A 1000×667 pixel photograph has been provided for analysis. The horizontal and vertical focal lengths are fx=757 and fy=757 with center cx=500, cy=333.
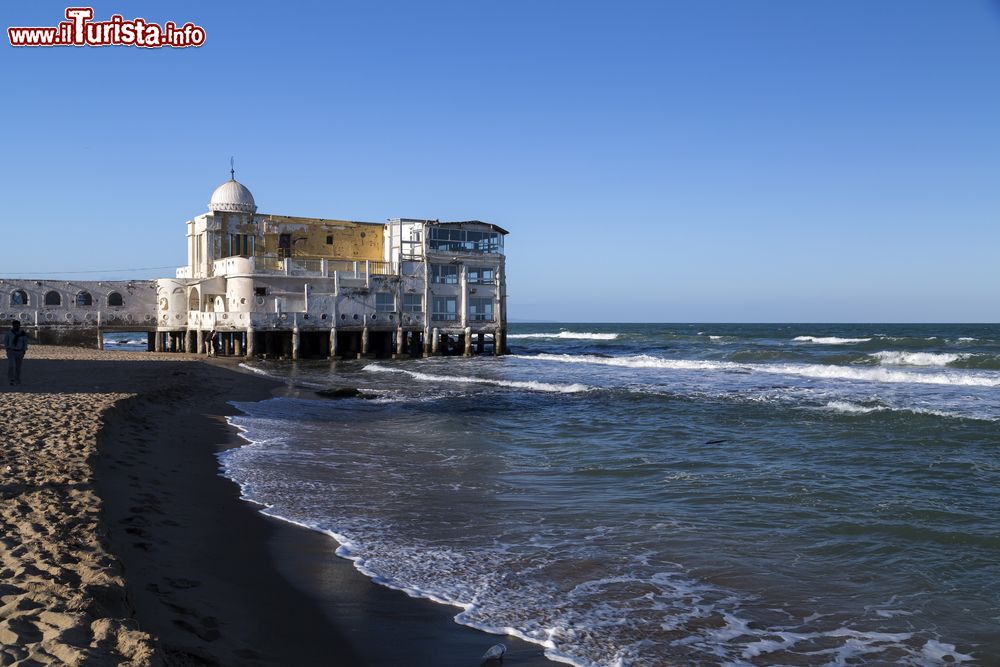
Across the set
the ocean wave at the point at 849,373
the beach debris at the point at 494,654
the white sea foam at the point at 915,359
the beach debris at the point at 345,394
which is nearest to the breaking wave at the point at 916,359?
the white sea foam at the point at 915,359

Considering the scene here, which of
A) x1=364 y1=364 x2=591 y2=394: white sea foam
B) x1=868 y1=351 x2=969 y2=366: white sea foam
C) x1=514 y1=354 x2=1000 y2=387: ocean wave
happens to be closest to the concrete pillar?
x1=364 y1=364 x2=591 y2=394: white sea foam

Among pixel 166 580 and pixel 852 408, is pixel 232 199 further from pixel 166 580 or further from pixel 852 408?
pixel 166 580

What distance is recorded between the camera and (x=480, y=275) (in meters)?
46.0

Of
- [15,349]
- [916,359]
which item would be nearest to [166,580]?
[15,349]

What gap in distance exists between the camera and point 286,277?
4203 centimetres

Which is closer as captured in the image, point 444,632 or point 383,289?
point 444,632

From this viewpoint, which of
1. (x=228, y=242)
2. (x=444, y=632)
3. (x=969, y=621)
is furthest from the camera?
(x=228, y=242)

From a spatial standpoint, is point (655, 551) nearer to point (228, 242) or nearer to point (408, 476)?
point (408, 476)

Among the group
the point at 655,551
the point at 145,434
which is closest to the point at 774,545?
the point at 655,551

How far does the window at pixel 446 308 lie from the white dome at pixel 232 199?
1265cm

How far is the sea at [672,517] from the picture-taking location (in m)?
5.80

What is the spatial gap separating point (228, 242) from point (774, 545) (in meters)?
42.7

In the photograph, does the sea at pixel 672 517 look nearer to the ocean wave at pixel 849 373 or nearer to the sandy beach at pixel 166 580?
the sandy beach at pixel 166 580

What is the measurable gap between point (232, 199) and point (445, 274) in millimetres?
13604
